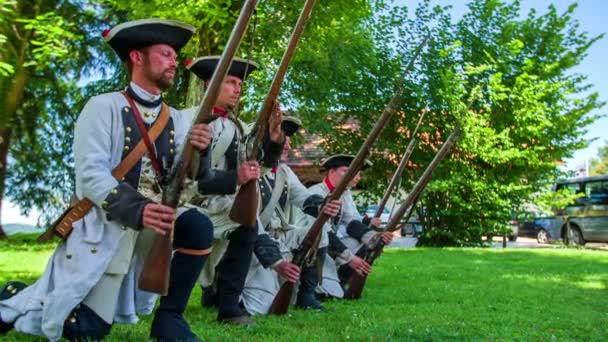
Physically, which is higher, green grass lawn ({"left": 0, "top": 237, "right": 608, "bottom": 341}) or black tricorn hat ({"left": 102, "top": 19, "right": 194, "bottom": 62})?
black tricorn hat ({"left": 102, "top": 19, "right": 194, "bottom": 62})

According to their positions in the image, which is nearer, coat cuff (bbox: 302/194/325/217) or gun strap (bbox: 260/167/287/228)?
gun strap (bbox: 260/167/287/228)

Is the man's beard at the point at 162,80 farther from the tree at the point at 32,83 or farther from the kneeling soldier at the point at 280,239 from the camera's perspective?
the tree at the point at 32,83

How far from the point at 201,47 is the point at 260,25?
1378 mm

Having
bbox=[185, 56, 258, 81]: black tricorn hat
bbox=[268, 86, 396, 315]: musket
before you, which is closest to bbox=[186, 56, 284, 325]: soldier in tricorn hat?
bbox=[185, 56, 258, 81]: black tricorn hat

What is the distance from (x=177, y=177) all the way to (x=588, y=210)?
918 inches

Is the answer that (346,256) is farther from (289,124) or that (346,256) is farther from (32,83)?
(32,83)

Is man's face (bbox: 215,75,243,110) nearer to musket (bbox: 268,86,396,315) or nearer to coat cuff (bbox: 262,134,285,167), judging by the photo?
coat cuff (bbox: 262,134,285,167)

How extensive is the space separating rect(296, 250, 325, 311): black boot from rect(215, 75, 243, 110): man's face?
2085 mm

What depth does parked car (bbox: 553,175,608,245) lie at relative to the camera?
23.7 m

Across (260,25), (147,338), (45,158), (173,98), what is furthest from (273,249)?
(45,158)

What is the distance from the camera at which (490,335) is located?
5027mm

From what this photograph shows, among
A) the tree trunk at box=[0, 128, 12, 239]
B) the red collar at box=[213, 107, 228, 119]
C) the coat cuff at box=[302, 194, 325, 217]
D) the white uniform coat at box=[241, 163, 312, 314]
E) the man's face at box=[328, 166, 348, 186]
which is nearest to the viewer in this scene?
the red collar at box=[213, 107, 228, 119]

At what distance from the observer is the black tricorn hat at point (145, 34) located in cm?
398

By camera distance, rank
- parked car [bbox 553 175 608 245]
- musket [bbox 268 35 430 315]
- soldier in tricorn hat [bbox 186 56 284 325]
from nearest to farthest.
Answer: soldier in tricorn hat [bbox 186 56 284 325] < musket [bbox 268 35 430 315] < parked car [bbox 553 175 608 245]
